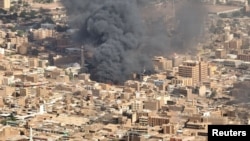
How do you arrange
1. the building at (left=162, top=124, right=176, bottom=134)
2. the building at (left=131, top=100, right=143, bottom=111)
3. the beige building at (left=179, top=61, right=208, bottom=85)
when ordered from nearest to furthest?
the building at (left=162, top=124, right=176, bottom=134) < the building at (left=131, top=100, right=143, bottom=111) < the beige building at (left=179, top=61, right=208, bottom=85)

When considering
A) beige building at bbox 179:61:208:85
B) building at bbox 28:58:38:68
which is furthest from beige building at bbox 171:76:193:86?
building at bbox 28:58:38:68

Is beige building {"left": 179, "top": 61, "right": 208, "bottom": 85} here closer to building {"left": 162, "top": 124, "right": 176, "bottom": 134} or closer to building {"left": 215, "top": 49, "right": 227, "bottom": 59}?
building {"left": 215, "top": 49, "right": 227, "bottom": 59}

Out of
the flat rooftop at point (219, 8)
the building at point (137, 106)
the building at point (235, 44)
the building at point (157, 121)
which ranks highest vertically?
the flat rooftop at point (219, 8)

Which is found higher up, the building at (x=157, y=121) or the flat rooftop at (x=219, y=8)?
the flat rooftop at (x=219, y=8)

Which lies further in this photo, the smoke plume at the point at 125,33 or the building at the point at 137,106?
the smoke plume at the point at 125,33

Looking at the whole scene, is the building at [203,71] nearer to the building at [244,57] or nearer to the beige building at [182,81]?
the beige building at [182,81]

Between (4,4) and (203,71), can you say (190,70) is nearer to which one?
(203,71)

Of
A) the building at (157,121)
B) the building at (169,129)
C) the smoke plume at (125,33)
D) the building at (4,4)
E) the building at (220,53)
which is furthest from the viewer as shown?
the building at (4,4)

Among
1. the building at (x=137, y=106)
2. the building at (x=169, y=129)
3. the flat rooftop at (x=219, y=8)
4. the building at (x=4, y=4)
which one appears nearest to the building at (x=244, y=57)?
the flat rooftop at (x=219, y=8)

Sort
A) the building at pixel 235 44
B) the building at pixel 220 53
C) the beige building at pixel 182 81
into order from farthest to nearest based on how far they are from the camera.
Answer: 1. the building at pixel 235 44
2. the building at pixel 220 53
3. the beige building at pixel 182 81
